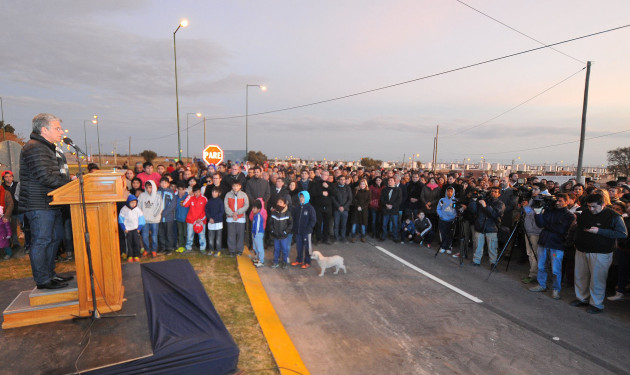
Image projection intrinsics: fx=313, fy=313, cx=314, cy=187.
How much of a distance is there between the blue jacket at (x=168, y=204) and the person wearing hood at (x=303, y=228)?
3.02 metres

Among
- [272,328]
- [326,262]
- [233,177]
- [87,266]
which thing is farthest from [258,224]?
[87,266]

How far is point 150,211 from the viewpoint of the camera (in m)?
7.49

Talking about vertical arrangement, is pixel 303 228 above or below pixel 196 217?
below

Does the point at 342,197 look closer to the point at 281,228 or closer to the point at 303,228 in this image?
the point at 303,228

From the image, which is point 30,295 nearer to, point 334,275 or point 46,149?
point 46,149

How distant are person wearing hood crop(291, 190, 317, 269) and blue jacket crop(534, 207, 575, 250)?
4873mm

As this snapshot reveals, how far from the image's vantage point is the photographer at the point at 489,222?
25.2 ft

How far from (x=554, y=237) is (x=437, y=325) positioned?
340 cm

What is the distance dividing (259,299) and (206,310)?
6.96 ft

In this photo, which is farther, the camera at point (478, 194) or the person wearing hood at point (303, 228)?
the camera at point (478, 194)

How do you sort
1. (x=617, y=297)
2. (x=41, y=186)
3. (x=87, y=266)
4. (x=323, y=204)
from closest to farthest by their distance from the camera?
(x=87, y=266) → (x=41, y=186) → (x=617, y=297) → (x=323, y=204)

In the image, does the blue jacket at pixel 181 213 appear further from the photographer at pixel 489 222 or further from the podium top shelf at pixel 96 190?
the photographer at pixel 489 222

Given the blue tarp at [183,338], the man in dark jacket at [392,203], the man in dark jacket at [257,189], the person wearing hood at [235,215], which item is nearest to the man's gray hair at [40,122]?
the blue tarp at [183,338]

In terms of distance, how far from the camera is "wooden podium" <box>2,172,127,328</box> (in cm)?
323
